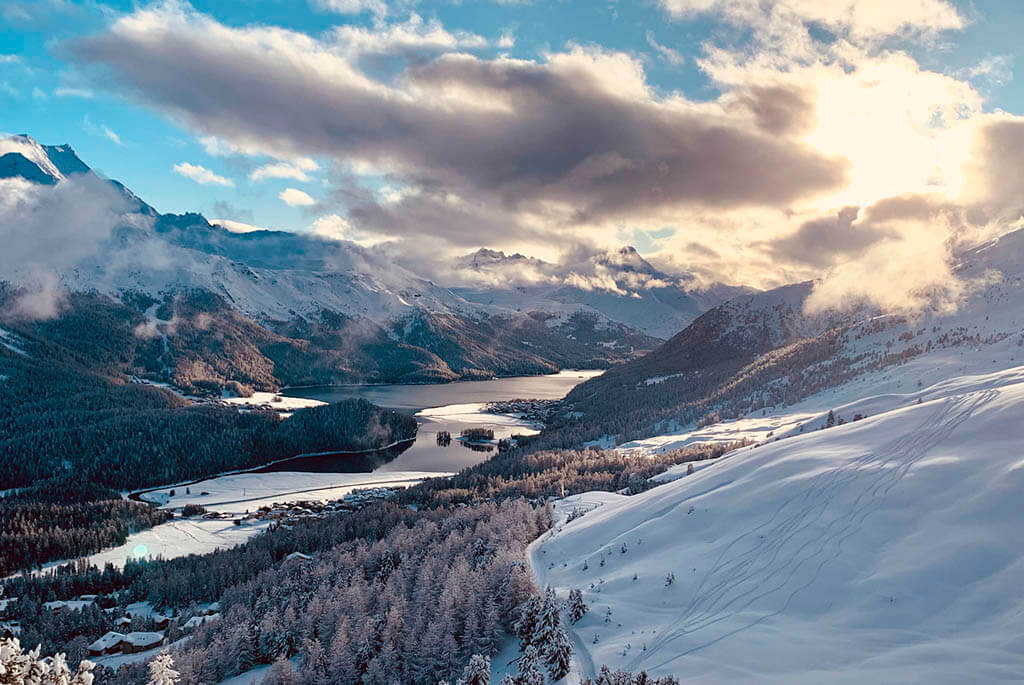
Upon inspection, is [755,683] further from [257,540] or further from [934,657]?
[257,540]

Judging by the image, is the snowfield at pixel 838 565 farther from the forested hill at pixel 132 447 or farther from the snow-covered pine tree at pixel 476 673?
the forested hill at pixel 132 447

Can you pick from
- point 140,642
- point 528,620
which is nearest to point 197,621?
point 140,642

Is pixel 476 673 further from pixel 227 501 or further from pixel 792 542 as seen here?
pixel 227 501

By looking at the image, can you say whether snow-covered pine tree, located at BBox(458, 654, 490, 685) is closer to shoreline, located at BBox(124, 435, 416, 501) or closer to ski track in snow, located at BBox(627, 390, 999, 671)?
ski track in snow, located at BBox(627, 390, 999, 671)

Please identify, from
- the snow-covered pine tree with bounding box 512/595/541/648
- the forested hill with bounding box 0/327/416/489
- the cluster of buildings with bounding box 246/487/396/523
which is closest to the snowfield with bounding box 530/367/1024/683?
the snow-covered pine tree with bounding box 512/595/541/648

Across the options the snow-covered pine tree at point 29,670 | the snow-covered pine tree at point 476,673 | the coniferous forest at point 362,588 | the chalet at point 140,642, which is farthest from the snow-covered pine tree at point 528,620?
the chalet at point 140,642
